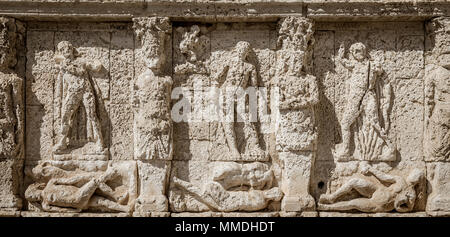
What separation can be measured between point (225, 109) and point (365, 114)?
5.72ft

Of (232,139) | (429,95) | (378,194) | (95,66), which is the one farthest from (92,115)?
(429,95)

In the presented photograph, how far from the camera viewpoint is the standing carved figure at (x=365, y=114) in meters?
6.01

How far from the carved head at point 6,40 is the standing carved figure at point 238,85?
2534 millimetres

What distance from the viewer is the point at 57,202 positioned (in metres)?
5.87

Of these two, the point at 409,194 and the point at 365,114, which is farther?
the point at 365,114

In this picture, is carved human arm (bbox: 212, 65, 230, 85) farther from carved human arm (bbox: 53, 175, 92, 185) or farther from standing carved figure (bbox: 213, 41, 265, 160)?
carved human arm (bbox: 53, 175, 92, 185)

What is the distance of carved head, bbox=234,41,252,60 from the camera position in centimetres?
596

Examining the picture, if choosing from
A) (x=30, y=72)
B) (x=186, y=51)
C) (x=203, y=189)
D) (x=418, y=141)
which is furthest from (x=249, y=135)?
(x=30, y=72)

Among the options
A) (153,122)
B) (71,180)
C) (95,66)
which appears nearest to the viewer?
(153,122)

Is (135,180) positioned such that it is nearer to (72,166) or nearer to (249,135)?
(72,166)

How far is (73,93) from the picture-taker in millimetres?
5988

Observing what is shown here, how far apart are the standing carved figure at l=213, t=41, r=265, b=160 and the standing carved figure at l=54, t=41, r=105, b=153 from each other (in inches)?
61.3

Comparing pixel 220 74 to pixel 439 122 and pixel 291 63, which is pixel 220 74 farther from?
pixel 439 122

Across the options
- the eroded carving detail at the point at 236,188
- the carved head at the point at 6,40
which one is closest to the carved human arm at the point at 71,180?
the eroded carving detail at the point at 236,188
